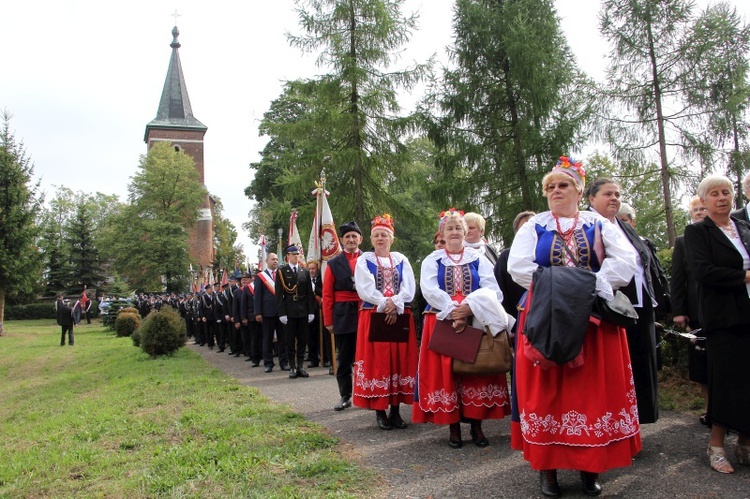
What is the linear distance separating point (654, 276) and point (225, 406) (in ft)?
16.1

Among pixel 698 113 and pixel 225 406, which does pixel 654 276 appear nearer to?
pixel 225 406

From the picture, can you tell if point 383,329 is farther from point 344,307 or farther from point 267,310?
point 267,310

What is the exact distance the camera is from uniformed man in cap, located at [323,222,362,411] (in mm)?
6930

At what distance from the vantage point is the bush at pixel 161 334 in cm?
1430

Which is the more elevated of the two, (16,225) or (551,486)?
(16,225)

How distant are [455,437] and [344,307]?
2.34 metres

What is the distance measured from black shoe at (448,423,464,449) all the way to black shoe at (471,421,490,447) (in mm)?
128

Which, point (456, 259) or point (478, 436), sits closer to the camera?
point (478, 436)

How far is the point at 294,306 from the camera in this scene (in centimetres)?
1026

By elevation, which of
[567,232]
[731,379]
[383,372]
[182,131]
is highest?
[182,131]

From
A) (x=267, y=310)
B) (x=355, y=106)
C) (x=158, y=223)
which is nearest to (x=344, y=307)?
(x=267, y=310)

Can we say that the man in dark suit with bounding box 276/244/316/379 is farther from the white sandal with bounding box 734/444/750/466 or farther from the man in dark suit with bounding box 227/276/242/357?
the white sandal with bounding box 734/444/750/466

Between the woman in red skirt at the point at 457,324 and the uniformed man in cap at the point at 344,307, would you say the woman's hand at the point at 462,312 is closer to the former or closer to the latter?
the woman in red skirt at the point at 457,324

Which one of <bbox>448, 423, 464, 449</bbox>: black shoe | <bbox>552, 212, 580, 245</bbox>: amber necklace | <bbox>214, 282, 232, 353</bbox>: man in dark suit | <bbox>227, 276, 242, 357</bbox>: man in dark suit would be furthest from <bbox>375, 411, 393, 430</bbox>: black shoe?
<bbox>214, 282, 232, 353</bbox>: man in dark suit
